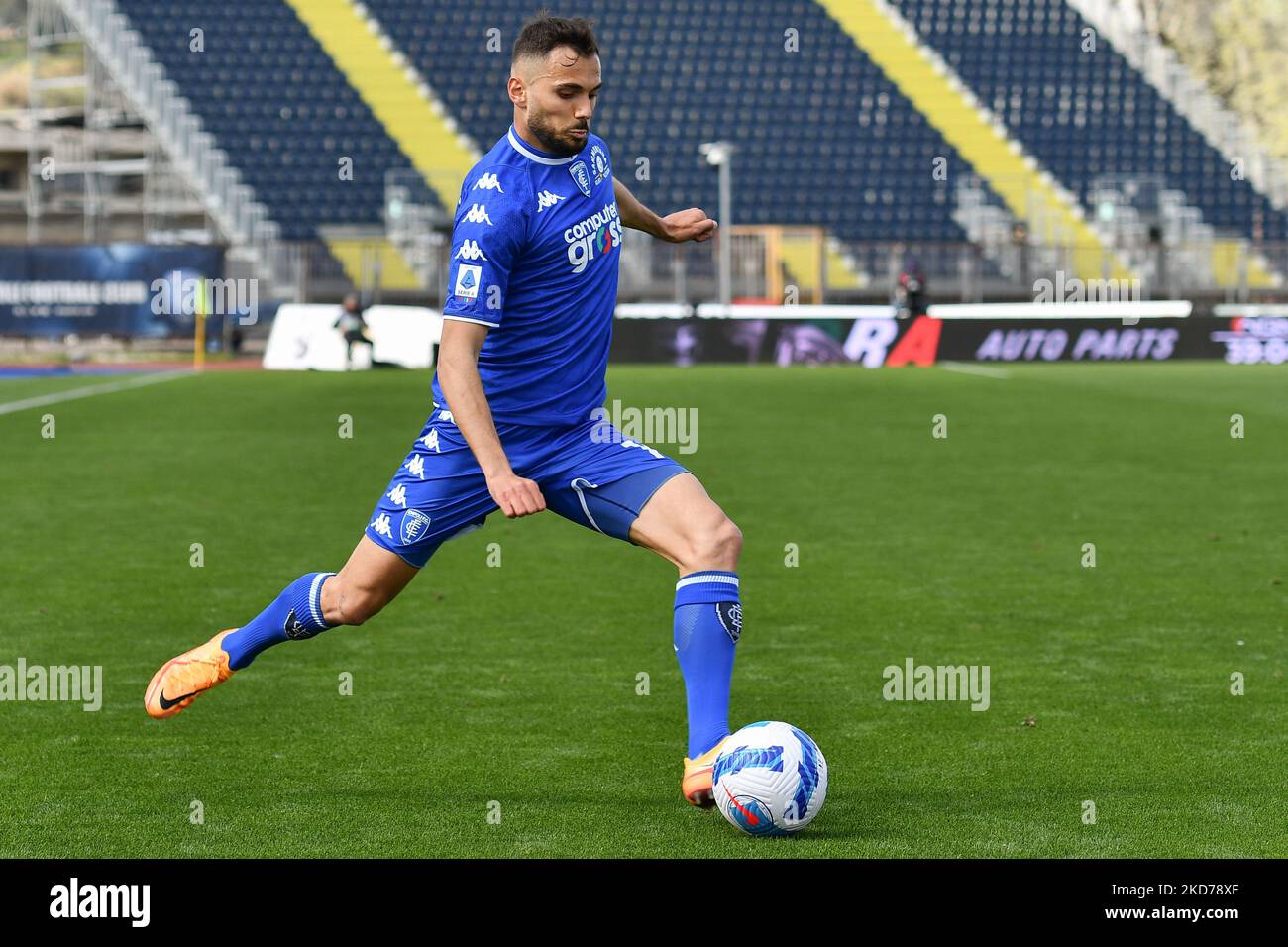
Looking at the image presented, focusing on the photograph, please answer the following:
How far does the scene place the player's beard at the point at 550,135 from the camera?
18.0ft

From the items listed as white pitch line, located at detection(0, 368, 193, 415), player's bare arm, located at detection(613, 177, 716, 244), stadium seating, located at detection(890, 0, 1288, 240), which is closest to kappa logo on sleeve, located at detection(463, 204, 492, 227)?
player's bare arm, located at detection(613, 177, 716, 244)

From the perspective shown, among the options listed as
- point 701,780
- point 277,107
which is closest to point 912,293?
point 277,107

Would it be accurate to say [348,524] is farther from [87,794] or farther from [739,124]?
[739,124]

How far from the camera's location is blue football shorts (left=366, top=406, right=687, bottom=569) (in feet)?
18.8

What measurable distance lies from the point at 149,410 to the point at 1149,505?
1299 cm

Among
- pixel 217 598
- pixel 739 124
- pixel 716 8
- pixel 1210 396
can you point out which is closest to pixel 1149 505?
pixel 217 598

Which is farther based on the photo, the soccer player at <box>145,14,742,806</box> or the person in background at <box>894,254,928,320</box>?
the person in background at <box>894,254,928,320</box>

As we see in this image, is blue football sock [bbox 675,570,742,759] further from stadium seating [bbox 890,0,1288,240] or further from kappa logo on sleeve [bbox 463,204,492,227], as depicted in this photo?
stadium seating [bbox 890,0,1288,240]

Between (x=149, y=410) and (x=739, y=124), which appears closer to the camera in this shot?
(x=149, y=410)

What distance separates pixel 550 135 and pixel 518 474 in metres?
1.01

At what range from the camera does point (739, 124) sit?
1779 inches

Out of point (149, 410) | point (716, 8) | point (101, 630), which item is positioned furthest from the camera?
point (716, 8)

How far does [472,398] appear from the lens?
5.44 meters

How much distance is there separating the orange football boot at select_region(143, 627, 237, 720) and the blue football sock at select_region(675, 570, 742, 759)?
1.75 metres
